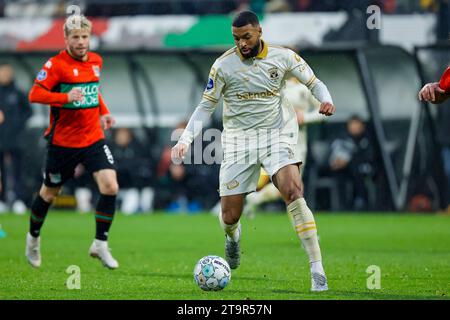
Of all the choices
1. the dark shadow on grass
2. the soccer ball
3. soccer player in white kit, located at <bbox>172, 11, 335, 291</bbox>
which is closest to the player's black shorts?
soccer player in white kit, located at <bbox>172, 11, 335, 291</bbox>

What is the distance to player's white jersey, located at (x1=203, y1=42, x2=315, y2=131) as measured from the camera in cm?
949

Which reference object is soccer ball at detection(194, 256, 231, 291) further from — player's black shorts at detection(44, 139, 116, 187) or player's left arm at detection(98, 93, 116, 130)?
player's left arm at detection(98, 93, 116, 130)

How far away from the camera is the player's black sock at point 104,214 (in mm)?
11289

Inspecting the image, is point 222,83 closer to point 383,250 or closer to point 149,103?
point 383,250

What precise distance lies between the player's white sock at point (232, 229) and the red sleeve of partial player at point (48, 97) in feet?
6.97

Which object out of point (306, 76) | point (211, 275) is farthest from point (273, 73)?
point (211, 275)

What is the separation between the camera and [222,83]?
955 cm

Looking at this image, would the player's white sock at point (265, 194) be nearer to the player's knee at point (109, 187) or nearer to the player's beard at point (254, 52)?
the player's knee at point (109, 187)

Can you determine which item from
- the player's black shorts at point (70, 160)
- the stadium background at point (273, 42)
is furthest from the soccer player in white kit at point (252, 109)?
the stadium background at point (273, 42)

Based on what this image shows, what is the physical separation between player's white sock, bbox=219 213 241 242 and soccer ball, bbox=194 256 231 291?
1085 millimetres

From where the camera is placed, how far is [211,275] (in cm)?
893

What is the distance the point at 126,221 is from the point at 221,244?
5.74m

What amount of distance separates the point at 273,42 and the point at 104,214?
1080cm

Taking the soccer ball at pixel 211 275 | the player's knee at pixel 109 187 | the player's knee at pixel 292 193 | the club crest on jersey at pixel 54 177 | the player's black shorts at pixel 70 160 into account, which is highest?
the player's black shorts at pixel 70 160
